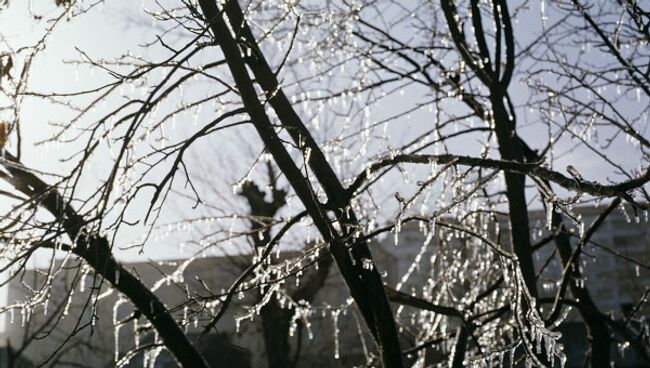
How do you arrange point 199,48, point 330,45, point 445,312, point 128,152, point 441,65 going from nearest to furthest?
point 199,48
point 128,152
point 445,312
point 330,45
point 441,65

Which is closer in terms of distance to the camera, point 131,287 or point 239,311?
point 131,287

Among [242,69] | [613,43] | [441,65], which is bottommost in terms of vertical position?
[242,69]

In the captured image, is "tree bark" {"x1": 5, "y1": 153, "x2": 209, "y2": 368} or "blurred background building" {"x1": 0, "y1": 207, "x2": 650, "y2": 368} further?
"blurred background building" {"x1": 0, "y1": 207, "x2": 650, "y2": 368}

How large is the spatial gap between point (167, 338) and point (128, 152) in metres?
1.20

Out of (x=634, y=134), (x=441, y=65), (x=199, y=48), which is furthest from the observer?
(x=441, y=65)

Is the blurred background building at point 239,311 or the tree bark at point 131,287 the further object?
the blurred background building at point 239,311

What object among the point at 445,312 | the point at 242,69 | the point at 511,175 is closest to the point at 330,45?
the point at 511,175

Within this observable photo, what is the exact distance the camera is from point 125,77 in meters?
3.33

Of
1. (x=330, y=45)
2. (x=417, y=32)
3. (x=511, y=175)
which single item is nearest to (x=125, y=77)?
(x=330, y=45)

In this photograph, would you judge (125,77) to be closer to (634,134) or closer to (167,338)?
(167,338)

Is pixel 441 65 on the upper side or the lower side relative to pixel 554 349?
upper

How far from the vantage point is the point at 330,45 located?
533 centimetres

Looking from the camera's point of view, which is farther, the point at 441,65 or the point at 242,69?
the point at 441,65

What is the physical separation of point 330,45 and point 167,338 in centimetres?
262
